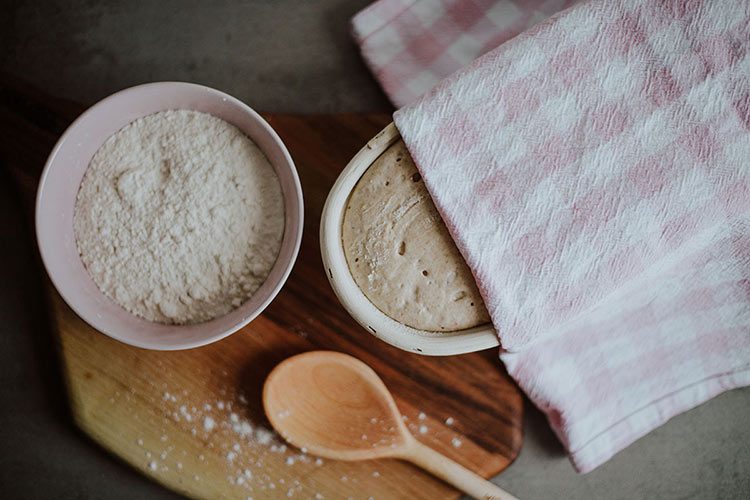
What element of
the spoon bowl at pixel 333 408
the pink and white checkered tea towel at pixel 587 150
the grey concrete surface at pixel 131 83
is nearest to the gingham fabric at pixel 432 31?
the grey concrete surface at pixel 131 83

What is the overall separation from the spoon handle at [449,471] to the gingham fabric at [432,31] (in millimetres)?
390

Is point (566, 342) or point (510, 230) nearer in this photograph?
point (510, 230)

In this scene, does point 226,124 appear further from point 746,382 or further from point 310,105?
point 746,382

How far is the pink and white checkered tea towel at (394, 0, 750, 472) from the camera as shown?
1.74 feet

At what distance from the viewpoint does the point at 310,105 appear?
0.78 meters

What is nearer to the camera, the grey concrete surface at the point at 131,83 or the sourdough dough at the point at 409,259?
the sourdough dough at the point at 409,259

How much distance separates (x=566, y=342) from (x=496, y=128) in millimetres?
279

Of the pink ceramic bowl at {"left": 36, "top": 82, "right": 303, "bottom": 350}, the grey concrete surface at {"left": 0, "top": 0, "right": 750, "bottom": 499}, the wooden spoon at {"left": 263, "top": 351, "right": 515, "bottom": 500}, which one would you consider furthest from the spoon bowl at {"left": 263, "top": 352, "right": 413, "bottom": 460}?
the grey concrete surface at {"left": 0, "top": 0, "right": 750, "bottom": 499}

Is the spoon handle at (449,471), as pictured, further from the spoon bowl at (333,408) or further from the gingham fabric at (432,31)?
the gingham fabric at (432,31)

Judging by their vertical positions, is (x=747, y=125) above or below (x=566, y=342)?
above

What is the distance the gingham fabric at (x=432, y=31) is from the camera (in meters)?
0.73

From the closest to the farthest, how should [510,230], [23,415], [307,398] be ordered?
[510,230]
[307,398]
[23,415]

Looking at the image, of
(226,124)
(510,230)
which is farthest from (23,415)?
(510,230)

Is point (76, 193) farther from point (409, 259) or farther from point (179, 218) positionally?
point (409, 259)
